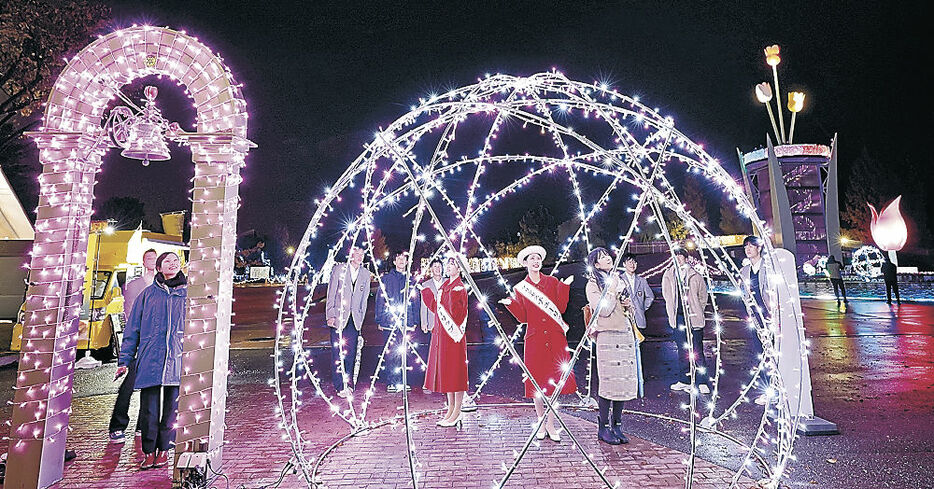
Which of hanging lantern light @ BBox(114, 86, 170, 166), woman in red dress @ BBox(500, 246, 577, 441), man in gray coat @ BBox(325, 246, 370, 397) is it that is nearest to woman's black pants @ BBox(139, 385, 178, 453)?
hanging lantern light @ BBox(114, 86, 170, 166)

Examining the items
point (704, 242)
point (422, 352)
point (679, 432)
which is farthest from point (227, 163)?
point (422, 352)

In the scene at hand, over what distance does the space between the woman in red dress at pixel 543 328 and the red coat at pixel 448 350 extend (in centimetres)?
70

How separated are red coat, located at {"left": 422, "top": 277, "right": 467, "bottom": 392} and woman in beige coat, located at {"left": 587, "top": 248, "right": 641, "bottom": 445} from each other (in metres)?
1.56

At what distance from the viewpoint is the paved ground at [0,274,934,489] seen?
13.8ft

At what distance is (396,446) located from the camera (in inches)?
201

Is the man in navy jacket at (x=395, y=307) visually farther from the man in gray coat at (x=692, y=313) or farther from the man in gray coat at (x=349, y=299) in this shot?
the man in gray coat at (x=692, y=313)

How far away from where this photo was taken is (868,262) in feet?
90.3

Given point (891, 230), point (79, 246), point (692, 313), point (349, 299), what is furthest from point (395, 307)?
point (891, 230)

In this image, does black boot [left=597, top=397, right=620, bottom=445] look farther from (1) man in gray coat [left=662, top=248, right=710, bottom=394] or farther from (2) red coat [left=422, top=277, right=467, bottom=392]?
(1) man in gray coat [left=662, top=248, right=710, bottom=394]

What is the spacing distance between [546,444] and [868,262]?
3189 centimetres

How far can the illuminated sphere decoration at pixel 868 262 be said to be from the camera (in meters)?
27.0

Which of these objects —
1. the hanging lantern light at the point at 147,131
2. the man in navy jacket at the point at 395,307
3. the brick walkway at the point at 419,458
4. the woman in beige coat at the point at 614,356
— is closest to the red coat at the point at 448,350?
the brick walkway at the point at 419,458

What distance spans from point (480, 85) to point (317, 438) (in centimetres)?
439

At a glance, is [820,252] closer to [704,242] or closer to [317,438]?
[704,242]
